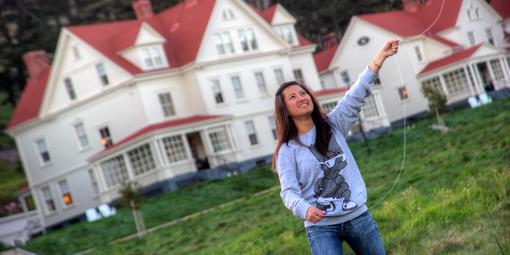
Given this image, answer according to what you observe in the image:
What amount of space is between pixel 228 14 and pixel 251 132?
5634mm

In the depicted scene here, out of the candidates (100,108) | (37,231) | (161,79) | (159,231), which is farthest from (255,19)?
(159,231)

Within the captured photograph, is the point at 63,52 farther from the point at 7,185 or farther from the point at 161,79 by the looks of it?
the point at 7,185

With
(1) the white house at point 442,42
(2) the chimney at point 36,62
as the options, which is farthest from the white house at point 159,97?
(1) the white house at point 442,42

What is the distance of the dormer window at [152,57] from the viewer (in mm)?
33619

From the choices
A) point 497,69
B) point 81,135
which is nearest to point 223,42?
A: point 81,135

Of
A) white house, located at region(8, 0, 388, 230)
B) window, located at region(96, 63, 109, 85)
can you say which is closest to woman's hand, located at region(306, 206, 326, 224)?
white house, located at region(8, 0, 388, 230)

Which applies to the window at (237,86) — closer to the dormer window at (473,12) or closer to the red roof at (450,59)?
the red roof at (450,59)

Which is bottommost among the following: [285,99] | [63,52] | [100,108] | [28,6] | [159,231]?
[159,231]

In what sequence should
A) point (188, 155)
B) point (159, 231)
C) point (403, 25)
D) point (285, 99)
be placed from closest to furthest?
point (285, 99), point (403, 25), point (159, 231), point (188, 155)

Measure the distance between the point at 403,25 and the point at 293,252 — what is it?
8.82ft

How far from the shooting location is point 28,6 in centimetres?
4200

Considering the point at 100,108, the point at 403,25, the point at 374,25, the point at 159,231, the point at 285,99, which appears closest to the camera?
the point at 285,99

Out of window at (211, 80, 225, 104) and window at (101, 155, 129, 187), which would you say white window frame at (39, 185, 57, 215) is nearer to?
window at (101, 155, 129, 187)

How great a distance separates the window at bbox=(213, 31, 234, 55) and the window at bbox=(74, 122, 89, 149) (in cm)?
748
